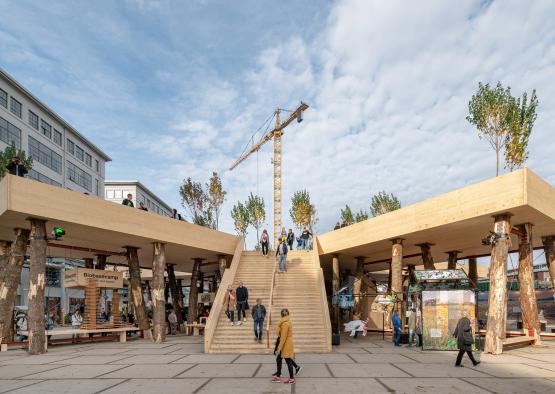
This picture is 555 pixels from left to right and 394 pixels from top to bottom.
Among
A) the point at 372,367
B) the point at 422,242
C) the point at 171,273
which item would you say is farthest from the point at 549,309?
the point at 372,367

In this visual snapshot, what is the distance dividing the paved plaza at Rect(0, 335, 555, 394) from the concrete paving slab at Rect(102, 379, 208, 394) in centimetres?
2

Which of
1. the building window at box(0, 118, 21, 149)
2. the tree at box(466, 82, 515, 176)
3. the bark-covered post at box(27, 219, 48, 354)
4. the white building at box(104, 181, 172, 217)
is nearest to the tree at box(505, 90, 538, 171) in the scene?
the tree at box(466, 82, 515, 176)

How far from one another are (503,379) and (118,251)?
2089 centimetres

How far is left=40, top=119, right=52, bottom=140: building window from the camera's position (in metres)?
51.0

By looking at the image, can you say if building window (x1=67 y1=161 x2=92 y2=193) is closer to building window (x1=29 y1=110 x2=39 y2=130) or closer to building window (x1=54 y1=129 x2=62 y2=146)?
building window (x1=54 y1=129 x2=62 y2=146)

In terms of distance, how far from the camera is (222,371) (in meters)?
11.8

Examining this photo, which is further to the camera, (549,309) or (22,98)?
(22,98)

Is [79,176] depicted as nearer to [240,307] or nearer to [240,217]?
[240,217]

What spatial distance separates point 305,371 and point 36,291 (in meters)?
10.8

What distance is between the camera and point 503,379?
10.5 m

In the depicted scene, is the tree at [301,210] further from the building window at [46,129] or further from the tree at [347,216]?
the building window at [46,129]

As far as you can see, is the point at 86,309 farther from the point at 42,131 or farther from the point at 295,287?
the point at 42,131

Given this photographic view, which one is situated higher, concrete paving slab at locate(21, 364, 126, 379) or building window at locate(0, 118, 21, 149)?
building window at locate(0, 118, 21, 149)

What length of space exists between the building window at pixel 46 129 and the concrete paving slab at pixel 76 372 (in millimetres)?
45046
